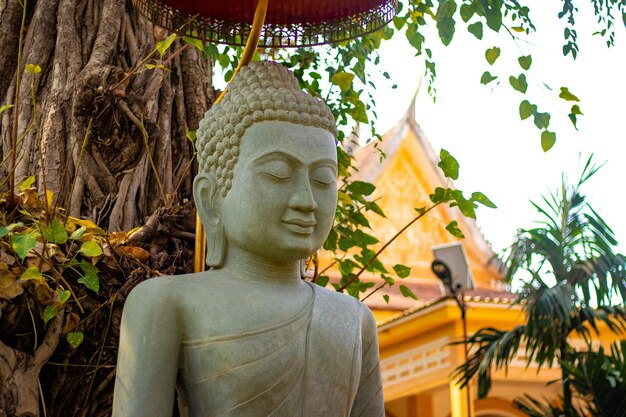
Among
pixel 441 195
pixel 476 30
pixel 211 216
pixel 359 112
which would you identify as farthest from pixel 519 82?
pixel 211 216

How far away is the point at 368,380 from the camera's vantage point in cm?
286

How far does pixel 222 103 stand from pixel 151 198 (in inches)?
41.5

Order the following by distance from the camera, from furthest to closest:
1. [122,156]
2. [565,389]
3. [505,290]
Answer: [505,290] → [565,389] → [122,156]

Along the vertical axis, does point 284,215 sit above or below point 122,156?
below

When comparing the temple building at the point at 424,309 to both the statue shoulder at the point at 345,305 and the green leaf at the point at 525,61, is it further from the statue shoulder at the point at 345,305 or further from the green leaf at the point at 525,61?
the statue shoulder at the point at 345,305

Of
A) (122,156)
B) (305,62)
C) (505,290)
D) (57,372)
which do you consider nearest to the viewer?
(57,372)

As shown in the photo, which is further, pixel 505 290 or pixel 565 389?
pixel 505 290

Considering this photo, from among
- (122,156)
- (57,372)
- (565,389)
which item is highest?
(122,156)

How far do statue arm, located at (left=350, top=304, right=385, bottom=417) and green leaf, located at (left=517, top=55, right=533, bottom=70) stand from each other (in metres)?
1.53

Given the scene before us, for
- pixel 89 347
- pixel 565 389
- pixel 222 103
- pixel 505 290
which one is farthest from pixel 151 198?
pixel 505 290

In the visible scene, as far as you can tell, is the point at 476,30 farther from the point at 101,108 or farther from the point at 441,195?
the point at 101,108

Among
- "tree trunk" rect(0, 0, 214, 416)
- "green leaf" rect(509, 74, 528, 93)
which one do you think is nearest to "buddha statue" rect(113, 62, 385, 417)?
"tree trunk" rect(0, 0, 214, 416)

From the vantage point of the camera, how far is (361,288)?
427 centimetres

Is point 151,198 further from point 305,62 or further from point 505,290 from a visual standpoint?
point 505,290
